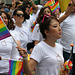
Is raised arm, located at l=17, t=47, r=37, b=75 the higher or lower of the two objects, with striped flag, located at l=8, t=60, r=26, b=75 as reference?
higher

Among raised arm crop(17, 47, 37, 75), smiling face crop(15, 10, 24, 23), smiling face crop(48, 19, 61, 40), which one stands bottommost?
raised arm crop(17, 47, 37, 75)

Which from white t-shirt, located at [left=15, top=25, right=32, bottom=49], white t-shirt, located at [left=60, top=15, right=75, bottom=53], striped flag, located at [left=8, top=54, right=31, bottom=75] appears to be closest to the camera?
striped flag, located at [left=8, top=54, right=31, bottom=75]

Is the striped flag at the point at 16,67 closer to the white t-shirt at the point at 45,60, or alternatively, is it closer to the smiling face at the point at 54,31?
the white t-shirt at the point at 45,60

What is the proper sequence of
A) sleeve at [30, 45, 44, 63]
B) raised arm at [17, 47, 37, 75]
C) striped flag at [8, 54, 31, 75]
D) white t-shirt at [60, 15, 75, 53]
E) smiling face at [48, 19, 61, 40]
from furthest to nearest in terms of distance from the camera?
white t-shirt at [60, 15, 75, 53] → striped flag at [8, 54, 31, 75] → smiling face at [48, 19, 61, 40] → sleeve at [30, 45, 44, 63] → raised arm at [17, 47, 37, 75]

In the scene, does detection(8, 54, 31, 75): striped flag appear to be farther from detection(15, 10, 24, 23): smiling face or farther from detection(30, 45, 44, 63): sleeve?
detection(15, 10, 24, 23): smiling face

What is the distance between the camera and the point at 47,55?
3.14m

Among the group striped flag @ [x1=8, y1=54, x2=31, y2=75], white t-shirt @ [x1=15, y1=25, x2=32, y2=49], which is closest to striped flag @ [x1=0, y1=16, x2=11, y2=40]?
striped flag @ [x1=8, y1=54, x2=31, y2=75]

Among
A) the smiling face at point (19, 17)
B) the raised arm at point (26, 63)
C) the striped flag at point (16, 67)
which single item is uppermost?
the smiling face at point (19, 17)

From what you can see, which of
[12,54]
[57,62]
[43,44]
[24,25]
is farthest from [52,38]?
[24,25]

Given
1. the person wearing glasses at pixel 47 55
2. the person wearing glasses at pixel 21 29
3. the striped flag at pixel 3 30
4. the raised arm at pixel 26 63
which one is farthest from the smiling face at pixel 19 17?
the raised arm at pixel 26 63

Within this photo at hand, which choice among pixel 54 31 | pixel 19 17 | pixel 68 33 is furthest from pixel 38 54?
pixel 19 17

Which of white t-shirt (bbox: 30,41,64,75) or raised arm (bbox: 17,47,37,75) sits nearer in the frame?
raised arm (bbox: 17,47,37,75)

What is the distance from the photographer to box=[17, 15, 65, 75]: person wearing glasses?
3.07 metres

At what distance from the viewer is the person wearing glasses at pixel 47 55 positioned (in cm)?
307
